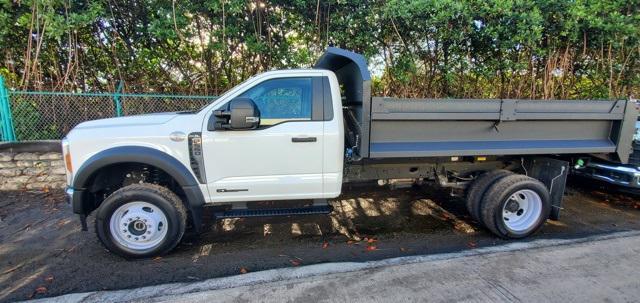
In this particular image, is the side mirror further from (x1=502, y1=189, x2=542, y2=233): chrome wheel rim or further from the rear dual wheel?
(x1=502, y1=189, x2=542, y2=233): chrome wheel rim

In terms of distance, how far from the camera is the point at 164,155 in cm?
341

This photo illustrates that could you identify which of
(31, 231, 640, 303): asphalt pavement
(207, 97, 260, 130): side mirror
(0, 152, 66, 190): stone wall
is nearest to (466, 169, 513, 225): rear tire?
(31, 231, 640, 303): asphalt pavement

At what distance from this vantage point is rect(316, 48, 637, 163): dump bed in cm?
364

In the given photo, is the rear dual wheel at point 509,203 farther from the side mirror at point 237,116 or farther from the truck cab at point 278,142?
the side mirror at point 237,116

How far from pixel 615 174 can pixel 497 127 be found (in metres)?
2.36

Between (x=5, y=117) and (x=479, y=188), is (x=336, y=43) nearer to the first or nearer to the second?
(x=479, y=188)

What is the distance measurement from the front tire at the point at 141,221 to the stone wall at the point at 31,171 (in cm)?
369

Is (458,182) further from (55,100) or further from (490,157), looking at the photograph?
(55,100)

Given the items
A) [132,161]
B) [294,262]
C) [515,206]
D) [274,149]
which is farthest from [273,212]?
[515,206]

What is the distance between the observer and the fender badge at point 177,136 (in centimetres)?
342

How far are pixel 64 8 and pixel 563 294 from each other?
8422 mm

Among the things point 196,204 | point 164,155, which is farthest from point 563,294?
point 164,155

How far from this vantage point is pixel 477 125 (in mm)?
3865

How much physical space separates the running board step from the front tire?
1.58 feet
